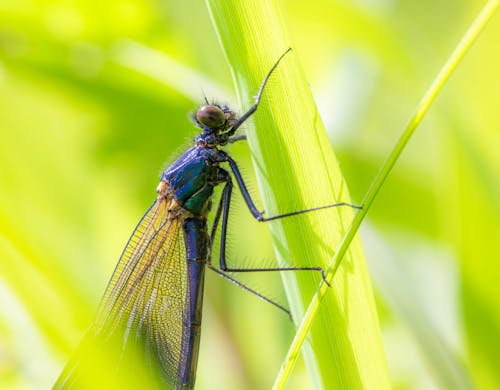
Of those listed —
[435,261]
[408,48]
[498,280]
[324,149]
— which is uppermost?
[408,48]

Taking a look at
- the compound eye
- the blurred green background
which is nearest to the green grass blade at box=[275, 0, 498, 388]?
the blurred green background

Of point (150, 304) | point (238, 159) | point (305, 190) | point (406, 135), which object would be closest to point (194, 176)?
point (238, 159)

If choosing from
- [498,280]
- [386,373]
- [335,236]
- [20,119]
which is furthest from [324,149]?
[20,119]

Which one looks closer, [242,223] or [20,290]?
[20,290]

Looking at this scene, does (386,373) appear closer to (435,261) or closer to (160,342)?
(435,261)

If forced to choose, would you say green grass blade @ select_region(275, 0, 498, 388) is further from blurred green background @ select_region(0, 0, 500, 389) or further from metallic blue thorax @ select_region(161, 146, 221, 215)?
metallic blue thorax @ select_region(161, 146, 221, 215)

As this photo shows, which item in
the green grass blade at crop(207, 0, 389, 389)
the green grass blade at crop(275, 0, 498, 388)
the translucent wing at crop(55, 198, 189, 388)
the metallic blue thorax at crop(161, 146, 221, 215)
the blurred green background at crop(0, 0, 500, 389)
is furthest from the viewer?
the metallic blue thorax at crop(161, 146, 221, 215)
